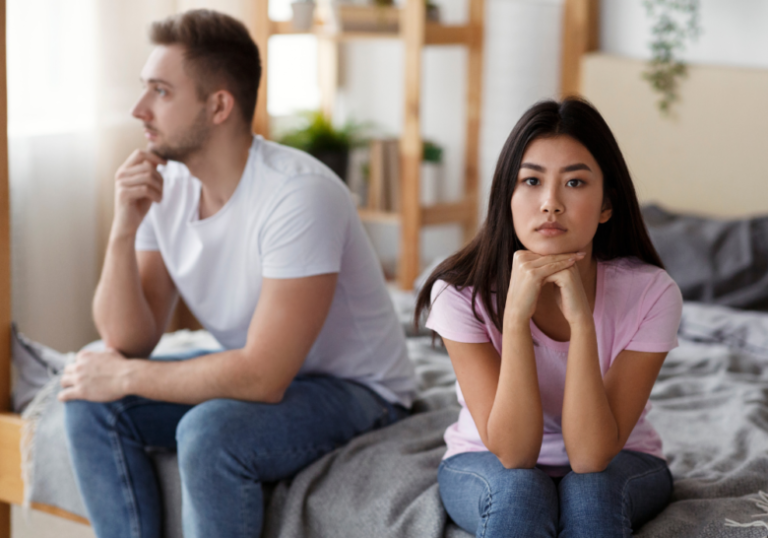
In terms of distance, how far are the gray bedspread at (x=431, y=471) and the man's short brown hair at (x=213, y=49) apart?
2.15 ft

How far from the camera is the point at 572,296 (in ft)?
3.73

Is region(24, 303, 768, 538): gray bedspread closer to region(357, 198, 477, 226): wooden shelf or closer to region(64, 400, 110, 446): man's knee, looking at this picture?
region(64, 400, 110, 446): man's knee

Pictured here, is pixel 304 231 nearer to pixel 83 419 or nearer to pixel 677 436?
pixel 83 419

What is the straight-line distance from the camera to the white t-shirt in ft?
4.59

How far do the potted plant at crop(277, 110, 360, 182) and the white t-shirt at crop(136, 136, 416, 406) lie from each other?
4.57 ft

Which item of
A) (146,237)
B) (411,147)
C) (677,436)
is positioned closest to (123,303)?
(146,237)

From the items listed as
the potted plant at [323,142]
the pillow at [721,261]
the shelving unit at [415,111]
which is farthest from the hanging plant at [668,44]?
the potted plant at [323,142]

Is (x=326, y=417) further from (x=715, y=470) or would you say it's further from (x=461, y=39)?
(x=461, y=39)

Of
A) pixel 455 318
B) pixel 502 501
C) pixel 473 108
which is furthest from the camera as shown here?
pixel 473 108

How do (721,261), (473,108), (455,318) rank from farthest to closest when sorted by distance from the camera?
(473,108) → (721,261) → (455,318)

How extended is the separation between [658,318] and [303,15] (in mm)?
2080

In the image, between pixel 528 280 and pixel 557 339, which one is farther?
pixel 557 339

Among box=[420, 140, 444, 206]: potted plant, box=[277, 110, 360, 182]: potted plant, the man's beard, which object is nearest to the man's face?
the man's beard

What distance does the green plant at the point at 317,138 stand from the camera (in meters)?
2.99
